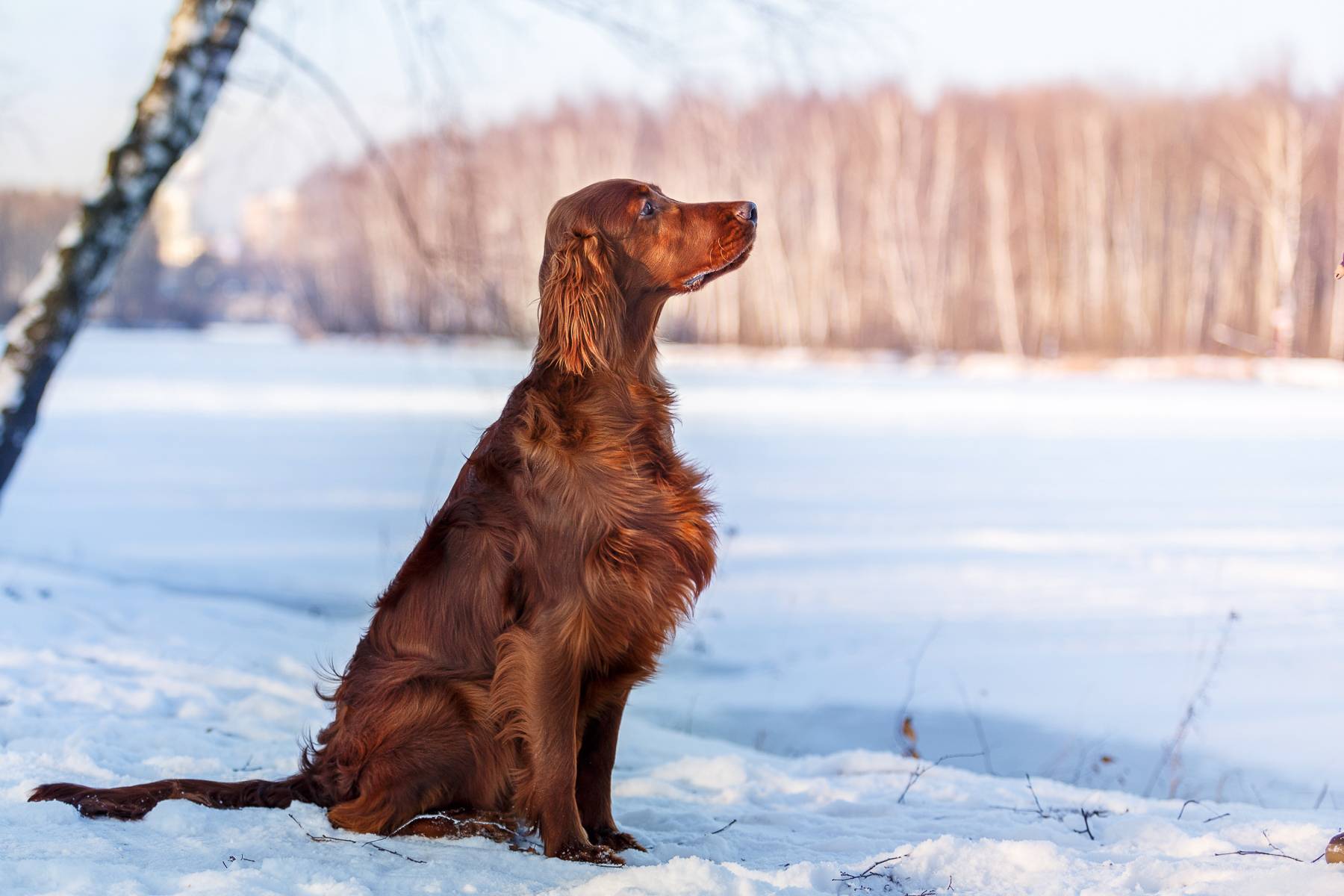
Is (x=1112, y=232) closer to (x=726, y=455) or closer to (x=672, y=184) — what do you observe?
(x=672, y=184)

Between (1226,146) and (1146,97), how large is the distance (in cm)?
327

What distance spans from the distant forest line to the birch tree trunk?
80.6ft

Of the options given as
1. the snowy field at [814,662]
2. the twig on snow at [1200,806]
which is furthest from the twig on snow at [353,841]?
the twig on snow at [1200,806]

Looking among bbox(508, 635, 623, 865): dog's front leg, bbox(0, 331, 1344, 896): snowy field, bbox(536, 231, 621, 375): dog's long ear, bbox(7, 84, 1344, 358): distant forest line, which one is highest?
bbox(7, 84, 1344, 358): distant forest line

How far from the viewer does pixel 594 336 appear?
8.76 ft

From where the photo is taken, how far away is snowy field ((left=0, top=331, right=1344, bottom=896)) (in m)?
2.46

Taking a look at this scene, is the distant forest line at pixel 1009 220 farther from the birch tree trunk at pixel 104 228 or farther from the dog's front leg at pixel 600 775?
the dog's front leg at pixel 600 775

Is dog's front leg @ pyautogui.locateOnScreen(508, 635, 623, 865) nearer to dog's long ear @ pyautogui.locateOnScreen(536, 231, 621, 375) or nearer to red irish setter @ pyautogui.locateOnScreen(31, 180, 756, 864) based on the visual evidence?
red irish setter @ pyautogui.locateOnScreen(31, 180, 756, 864)

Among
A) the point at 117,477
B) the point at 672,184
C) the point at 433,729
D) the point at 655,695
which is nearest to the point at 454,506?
the point at 433,729

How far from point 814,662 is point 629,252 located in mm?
3035

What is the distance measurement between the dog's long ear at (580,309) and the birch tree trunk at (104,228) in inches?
122

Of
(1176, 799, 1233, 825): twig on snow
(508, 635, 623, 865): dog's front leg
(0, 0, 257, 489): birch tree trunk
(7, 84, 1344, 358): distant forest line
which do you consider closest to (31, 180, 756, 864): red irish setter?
(508, 635, 623, 865): dog's front leg

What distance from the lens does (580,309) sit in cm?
268

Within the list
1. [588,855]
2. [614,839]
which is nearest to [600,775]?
[614,839]
